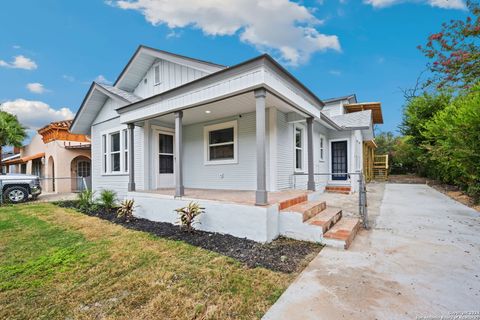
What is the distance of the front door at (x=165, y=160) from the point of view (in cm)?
776

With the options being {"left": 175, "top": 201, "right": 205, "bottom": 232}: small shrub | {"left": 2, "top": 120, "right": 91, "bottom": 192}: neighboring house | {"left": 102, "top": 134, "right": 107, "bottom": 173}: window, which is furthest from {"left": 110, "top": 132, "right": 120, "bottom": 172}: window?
{"left": 2, "top": 120, "right": 91, "bottom": 192}: neighboring house

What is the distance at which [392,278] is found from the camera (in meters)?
2.71

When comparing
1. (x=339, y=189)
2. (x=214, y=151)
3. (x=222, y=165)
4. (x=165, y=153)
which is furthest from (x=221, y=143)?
(x=339, y=189)

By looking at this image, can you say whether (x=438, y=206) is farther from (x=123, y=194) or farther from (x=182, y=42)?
(x=182, y=42)

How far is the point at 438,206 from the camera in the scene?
22.9 ft

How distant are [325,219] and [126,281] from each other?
11.4 ft

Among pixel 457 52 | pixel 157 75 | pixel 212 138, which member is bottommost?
pixel 212 138

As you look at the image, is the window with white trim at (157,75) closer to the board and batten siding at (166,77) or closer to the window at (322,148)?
the board and batten siding at (166,77)

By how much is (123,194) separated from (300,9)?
9.61m

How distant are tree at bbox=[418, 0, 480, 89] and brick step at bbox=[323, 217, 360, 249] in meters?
3.72

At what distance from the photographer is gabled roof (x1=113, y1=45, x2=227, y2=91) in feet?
19.5

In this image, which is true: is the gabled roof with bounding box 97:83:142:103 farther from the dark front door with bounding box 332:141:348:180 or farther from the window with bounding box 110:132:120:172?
the dark front door with bounding box 332:141:348:180

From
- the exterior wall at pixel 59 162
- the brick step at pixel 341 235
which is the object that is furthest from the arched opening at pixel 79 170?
the brick step at pixel 341 235

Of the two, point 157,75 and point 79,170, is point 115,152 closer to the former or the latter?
point 157,75
